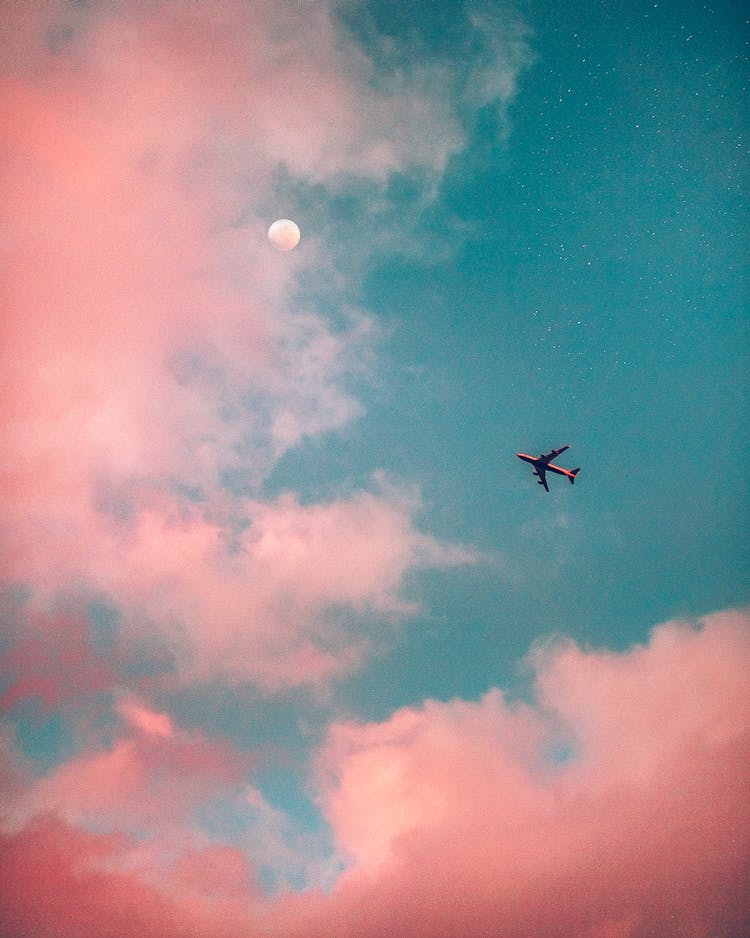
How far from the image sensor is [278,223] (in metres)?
164

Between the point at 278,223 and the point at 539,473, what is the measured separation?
100m

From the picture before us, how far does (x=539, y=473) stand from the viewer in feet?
636

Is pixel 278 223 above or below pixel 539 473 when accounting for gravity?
above

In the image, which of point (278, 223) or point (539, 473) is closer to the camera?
point (278, 223)
